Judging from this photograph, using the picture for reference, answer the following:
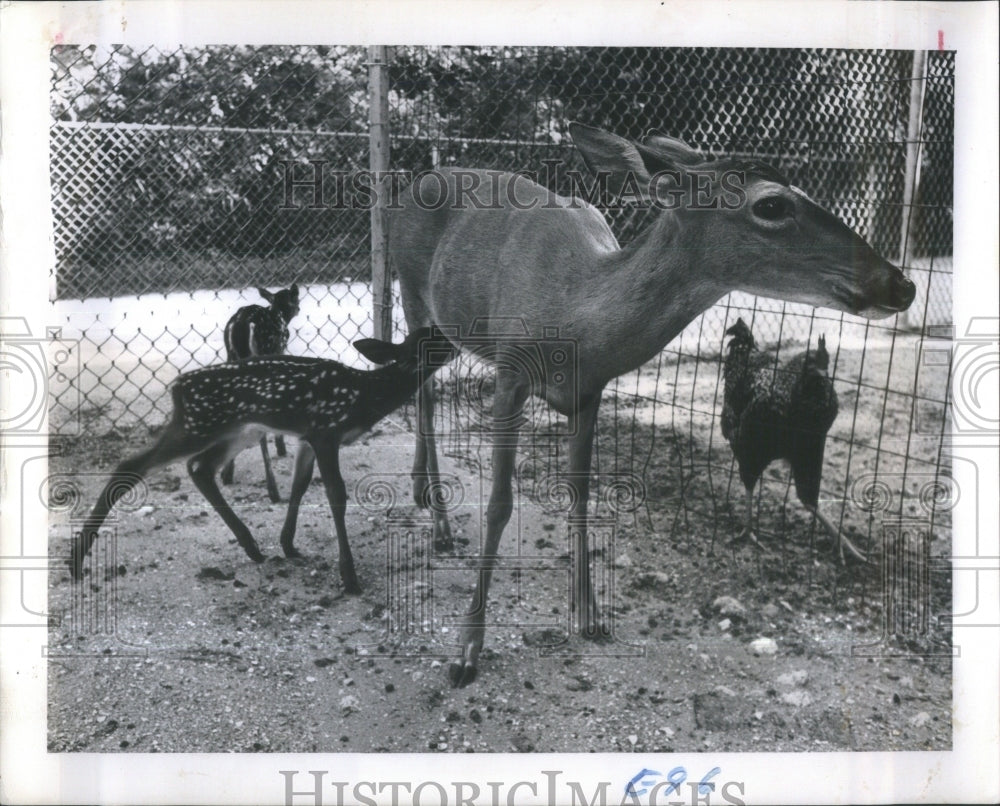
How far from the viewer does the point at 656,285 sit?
3482mm

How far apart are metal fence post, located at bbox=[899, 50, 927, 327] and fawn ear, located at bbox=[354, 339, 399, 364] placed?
6.18 ft

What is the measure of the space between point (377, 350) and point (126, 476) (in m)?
1.01

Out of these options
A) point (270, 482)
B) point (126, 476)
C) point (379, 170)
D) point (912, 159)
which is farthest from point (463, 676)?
point (912, 159)

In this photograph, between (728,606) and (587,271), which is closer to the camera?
(587,271)

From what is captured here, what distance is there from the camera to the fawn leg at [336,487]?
3.74m

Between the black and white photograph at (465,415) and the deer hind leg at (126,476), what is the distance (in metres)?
0.02

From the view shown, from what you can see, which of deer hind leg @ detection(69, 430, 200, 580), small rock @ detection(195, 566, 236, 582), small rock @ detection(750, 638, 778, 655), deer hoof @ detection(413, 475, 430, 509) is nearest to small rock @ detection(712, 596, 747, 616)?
small rock @ detection(750, 638, 778, 655)

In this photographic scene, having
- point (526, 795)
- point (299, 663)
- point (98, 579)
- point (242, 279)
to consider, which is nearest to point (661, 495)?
point (526, 795)

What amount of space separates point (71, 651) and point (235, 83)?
214 cm

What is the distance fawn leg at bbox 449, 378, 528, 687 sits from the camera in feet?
12.1

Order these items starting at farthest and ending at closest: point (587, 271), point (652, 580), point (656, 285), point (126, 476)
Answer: point (652, 580) → point (126, 476) → point (587, 271) → point (656, 285)

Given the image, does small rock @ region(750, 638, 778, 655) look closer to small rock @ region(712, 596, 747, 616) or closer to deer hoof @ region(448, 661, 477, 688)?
small rock @ region(712, 596, 747, 616)

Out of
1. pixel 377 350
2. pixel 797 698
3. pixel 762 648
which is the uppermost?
pixel 377 350

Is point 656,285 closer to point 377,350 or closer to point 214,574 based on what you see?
point 377,350
